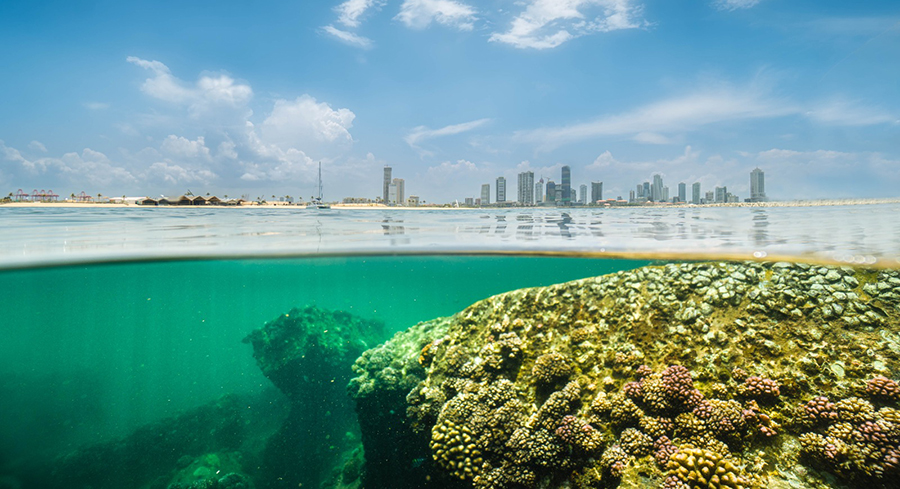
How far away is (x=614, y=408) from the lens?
6203 millimetres

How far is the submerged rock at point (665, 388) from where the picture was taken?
5.11 m

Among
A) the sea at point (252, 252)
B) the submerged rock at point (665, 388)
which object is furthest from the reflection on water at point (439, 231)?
the submerged rock at point (665, 388)

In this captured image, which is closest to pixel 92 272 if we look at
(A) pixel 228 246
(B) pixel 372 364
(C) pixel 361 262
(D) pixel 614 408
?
(A) pixel 228 246

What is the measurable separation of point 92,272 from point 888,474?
90.7 feet

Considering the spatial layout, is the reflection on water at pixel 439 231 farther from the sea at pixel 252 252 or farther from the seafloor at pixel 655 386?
the seafloor at pixel 655 386


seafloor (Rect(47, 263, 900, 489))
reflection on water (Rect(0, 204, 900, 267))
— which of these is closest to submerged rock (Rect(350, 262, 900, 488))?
seafloor (Rect(47, 263, 900, 489))

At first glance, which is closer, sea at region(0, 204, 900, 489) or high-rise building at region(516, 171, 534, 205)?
sea at region(0, 204, 900, 489)

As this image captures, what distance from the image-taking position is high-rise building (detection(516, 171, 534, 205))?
1925 cm

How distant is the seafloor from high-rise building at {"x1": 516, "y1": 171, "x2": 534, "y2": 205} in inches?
432

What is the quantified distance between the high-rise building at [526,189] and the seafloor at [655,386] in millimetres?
10962

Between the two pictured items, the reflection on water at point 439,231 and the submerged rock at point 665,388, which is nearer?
the submerged rock at point 665,388

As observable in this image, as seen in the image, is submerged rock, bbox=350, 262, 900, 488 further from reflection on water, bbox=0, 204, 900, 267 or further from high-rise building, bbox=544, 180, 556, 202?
high-rise building, bbox=544, 180, 556, 202

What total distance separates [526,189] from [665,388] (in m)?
16.1

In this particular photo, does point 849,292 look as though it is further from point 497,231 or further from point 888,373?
point 497,231
